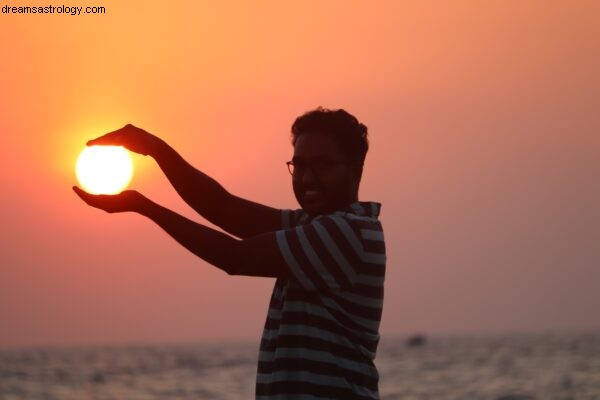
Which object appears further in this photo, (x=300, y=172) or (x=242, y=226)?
(x=242, y=226)

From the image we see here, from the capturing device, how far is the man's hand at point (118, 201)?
3.99 meters

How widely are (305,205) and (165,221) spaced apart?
1.83 feet

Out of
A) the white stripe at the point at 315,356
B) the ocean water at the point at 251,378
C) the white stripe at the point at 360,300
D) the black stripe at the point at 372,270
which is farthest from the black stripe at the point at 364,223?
the ocean water at the point at 251,378

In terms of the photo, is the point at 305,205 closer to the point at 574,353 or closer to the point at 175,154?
the point at 175,154

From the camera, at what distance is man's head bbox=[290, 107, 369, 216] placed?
4.31m

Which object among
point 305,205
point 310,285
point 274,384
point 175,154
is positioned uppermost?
point 175,154

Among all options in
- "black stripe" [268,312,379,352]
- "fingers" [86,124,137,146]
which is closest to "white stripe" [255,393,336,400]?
"black stripe" [268,312,379,352]

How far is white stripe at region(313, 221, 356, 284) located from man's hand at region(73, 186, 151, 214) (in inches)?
22.6

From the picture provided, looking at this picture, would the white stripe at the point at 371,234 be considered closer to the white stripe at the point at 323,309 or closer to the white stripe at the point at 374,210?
the white stripe at the point at 374,210

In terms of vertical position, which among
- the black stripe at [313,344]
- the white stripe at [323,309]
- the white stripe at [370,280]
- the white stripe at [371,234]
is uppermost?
the white stripe at [371,234]

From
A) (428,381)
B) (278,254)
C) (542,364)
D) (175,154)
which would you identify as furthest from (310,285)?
(542,364)

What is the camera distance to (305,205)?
438cm

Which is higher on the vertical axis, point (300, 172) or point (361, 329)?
point (300, 172)

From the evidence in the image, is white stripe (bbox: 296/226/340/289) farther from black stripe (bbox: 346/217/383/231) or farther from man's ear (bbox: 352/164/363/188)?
man's ear (bbox: 352/164/363/188)
